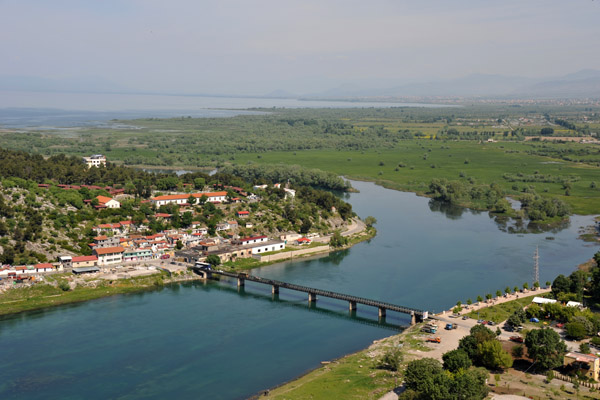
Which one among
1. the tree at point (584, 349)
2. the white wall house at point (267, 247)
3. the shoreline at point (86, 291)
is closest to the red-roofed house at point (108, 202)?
the shoreline at point (86, 291)

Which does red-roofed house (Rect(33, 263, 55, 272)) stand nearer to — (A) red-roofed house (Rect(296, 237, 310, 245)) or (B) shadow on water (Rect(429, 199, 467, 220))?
(A) red-roofed house (Rect(296, 237, 310, 245))

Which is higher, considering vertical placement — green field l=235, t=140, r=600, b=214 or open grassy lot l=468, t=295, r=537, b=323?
green field l=235, t=140, r=600, b=214

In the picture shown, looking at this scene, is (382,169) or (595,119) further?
(595,119)

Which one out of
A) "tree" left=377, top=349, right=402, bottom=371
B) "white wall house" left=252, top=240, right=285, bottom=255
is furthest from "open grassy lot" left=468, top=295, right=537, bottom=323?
"white wall house" left=252, top=240, right=285, bottom=255

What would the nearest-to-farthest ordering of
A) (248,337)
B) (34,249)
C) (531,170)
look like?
(248,337) < (34,249) < (531,170)

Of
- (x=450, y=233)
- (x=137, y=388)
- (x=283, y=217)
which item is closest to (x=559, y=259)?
(x=450, y=233)


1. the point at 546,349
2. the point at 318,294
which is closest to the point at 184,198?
the point at 318,294

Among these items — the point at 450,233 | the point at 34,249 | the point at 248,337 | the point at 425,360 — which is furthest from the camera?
the point at 450,233

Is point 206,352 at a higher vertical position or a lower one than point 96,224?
lower

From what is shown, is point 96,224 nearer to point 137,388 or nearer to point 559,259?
point 137,388
